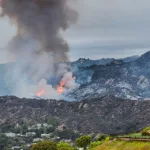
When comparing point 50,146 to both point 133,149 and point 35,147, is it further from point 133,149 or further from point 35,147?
point 133,149

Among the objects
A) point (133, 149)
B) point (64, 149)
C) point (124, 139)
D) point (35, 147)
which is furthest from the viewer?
point (35, 147)

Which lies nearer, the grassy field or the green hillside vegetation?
the grassy field

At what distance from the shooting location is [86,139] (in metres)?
200

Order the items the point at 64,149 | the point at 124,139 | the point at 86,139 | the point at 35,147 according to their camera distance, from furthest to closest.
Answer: the point at 86,139
the point at 35,147
the point at 64,149
the point at 124,139

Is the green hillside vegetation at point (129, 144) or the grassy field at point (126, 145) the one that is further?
the green hillside vegetation at point (129, 144)

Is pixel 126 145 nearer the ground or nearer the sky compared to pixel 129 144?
nearer the ground

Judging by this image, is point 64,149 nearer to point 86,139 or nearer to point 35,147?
point 35,147

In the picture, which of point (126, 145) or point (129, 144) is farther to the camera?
point (126, 145)

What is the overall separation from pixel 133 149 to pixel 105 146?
2263cm

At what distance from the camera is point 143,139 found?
11575cm

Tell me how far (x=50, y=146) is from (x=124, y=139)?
167ft

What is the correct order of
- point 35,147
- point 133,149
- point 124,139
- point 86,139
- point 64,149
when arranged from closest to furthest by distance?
point 133,149, point 124,139, point 64,149, point 35,147, point 86,139

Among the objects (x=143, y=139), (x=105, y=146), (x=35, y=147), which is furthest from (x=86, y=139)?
(x=143, y=139)

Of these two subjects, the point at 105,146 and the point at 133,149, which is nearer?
the point at 133,149
